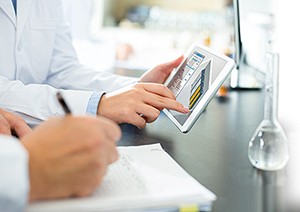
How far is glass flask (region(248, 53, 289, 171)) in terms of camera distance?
2.85 ft

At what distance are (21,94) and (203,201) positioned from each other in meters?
0.66

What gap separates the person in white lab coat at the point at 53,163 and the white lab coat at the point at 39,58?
1.67 ft

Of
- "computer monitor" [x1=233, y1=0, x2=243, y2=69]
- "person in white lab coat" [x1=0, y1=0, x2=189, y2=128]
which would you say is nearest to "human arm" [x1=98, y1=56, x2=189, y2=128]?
"person in white lab coat" [x1=0, y1=0, x2=189, y2=128]

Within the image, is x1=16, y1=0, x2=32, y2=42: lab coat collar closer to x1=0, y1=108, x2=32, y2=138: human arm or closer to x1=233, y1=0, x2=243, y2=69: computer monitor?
x1=0, y1=108, x2=32, y2=138: human arm

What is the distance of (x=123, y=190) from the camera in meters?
0.71

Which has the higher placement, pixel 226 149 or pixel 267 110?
pixel 267 110

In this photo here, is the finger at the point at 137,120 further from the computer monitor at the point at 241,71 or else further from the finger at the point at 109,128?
the computer monitor at the point at 241,71

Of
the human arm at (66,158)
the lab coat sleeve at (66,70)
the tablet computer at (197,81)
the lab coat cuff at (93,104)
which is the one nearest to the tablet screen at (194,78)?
the tablet computer at (197,81)

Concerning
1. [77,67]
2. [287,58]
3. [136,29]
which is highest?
[287,58]

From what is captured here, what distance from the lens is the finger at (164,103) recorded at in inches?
43.3

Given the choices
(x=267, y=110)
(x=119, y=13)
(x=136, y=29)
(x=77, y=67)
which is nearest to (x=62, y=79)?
(x=77, y=67)

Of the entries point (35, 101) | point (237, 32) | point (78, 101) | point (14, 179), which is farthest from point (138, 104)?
point (237, 32)

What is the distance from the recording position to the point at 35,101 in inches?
46.4

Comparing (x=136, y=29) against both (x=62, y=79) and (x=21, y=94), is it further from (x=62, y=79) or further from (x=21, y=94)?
(x=21, y=94)
